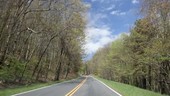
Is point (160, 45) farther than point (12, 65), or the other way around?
point (12, 65)

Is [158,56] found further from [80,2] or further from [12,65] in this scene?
[12,65]

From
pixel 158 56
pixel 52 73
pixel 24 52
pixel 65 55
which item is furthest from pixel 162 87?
pixel 52 73

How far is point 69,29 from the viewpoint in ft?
144

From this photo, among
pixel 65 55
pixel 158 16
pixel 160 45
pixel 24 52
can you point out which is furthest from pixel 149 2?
pixel 65 55

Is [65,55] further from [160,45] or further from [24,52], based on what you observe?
[160,45]

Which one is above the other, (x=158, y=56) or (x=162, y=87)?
(x=158, y=56)

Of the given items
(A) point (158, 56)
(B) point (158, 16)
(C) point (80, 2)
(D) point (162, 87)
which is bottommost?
(D) point (162, 87)

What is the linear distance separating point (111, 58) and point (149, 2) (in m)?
54.1

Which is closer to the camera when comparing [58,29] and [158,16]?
[158,16]

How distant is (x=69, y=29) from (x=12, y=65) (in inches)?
566

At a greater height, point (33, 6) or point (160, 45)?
point (33, 6)

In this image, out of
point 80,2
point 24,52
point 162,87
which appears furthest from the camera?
point 24,52

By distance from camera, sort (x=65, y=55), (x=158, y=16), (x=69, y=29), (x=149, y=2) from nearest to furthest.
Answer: (x=149, y=2) < (x=158, y=16) < (x=69, y=29) < (x=65, y=55)

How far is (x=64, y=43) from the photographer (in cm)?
5588
